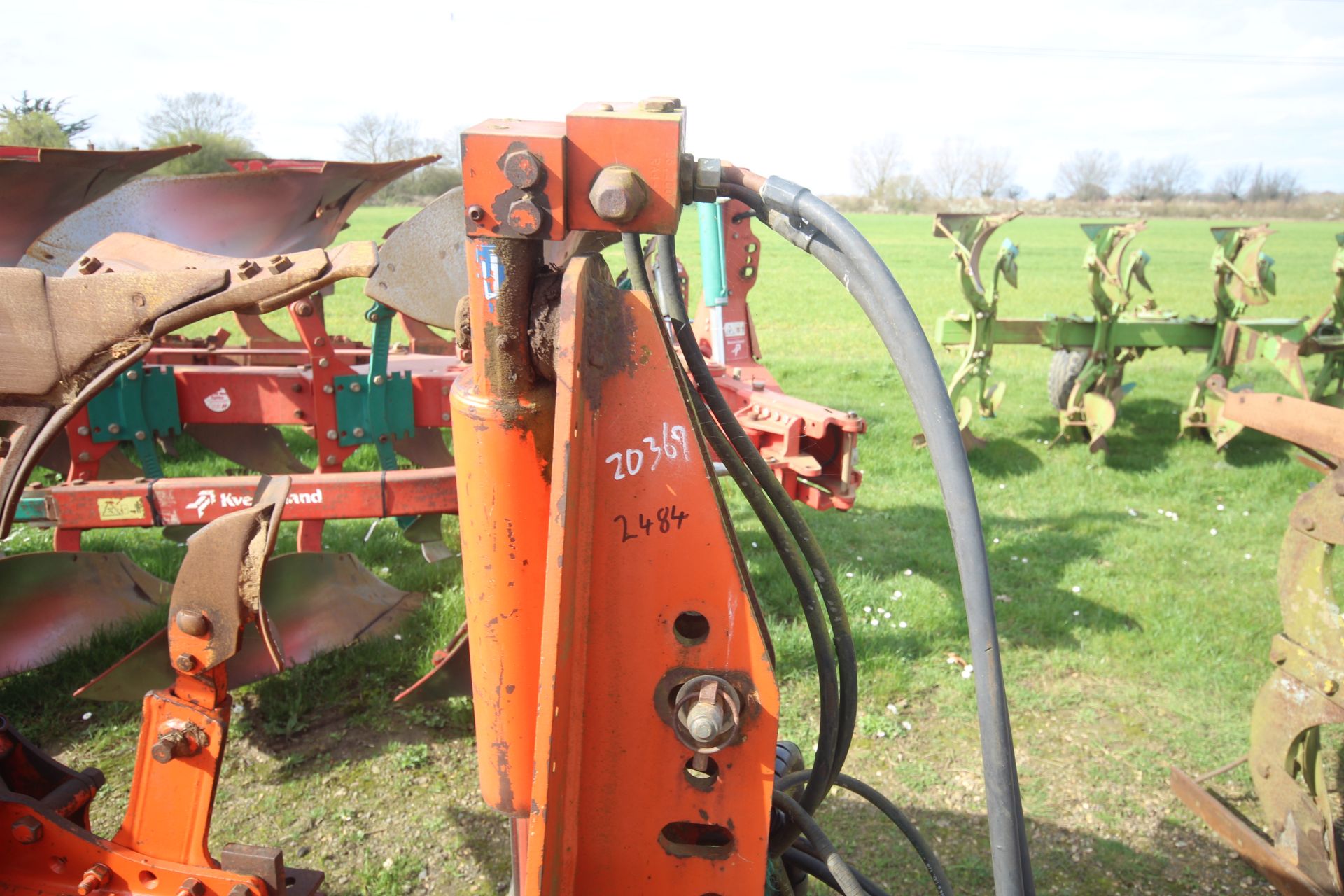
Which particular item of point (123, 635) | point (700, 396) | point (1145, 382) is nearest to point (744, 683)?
point (700, 396)

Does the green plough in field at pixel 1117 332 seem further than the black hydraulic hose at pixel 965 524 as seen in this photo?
Yes

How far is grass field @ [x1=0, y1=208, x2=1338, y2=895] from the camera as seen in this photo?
2855mm

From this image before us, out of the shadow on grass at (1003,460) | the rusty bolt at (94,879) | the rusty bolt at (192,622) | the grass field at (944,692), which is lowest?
the grass field at (944,692)

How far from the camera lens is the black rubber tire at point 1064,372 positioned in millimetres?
7227

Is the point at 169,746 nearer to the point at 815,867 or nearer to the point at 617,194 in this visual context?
the point at 815,867

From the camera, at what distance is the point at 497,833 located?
289 cm

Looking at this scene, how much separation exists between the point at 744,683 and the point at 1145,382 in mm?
9397

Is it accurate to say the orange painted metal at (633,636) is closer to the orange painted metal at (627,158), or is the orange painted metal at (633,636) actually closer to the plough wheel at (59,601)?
the orange painted metal at (627,158)

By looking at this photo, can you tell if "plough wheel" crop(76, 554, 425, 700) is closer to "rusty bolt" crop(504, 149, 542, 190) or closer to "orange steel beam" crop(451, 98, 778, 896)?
"orange steel beam" crop(451, 98, 778, 896)

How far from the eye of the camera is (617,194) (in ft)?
3.86

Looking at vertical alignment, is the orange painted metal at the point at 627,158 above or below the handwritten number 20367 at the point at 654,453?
above

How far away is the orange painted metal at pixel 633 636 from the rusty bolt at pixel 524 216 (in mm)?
77

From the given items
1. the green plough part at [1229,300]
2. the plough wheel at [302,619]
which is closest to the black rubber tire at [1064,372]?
the green plough part at [1229,300]

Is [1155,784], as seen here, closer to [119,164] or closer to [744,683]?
[744,683]
